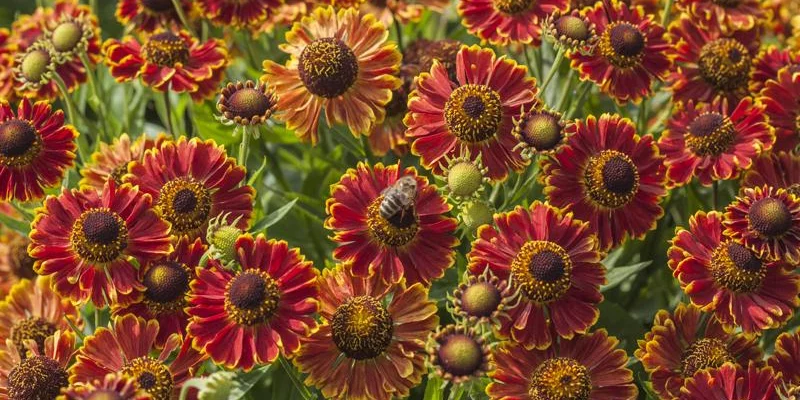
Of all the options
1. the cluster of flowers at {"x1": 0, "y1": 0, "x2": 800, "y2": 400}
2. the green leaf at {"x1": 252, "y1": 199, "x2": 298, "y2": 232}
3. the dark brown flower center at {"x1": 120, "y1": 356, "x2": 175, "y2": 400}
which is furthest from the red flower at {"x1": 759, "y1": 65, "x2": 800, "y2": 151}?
the dark brown flower center at {"x1": 120, "y1": 356, "x2": 175, "y2": 400}

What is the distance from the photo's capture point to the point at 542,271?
2.04 meters

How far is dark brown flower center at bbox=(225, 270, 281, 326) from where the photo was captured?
195cm

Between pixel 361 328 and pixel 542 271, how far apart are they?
406 mm

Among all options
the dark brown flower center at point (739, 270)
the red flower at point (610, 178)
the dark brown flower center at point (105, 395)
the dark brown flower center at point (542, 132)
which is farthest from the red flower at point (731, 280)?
the dark brown flower center at point (105, 395)

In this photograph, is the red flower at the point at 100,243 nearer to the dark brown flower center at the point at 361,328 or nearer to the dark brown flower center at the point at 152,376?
the dark brown flower center at the point at 152,376

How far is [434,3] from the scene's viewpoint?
287 cm

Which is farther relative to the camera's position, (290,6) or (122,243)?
(290,6)

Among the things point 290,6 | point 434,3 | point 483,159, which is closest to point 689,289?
point 483,159

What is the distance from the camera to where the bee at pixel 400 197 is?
6.51 ft

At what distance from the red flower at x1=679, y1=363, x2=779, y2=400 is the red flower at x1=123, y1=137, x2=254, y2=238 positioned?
3.44ft

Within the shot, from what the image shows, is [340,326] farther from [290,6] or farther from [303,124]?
[290,6]

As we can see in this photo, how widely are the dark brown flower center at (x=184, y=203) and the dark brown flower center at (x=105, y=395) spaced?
24.4 inches

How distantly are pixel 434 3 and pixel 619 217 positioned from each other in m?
0.97

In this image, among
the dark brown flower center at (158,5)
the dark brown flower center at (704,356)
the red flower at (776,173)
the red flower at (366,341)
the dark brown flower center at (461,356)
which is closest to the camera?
the dark brown flower center at (461,356)
